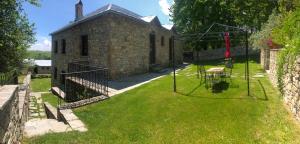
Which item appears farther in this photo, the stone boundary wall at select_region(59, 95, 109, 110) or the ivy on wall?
the stone boundary wall at select_region(59, 95, 109, 110)

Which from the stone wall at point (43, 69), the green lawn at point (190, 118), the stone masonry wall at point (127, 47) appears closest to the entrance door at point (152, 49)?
the stone masonry wall at point (127, 47)

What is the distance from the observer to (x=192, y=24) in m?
31.7

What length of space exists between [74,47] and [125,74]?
5512 mm

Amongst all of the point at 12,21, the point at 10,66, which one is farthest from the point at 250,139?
the point at 10,66

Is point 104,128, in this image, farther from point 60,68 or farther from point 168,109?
point 60,68

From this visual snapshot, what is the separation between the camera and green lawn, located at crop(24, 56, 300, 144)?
682cm

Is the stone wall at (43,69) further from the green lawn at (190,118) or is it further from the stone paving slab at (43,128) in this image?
the stone paving slab at (43,128)

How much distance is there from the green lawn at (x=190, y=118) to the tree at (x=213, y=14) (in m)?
15.8

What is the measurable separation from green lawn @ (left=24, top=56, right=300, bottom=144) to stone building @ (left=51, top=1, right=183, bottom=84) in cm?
580

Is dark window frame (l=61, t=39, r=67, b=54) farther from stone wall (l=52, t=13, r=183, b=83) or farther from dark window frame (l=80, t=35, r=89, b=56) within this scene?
dark window frame (l=80, t=35, r=89, b=56)

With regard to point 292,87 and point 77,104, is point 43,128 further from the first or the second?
point 292,87

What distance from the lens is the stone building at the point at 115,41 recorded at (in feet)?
53.5

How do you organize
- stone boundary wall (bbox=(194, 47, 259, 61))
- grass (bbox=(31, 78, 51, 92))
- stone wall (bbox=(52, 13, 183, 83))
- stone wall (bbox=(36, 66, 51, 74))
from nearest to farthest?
stone wall (bbox=(52, 13, 183, 83)), grass (bbox=(31, 78, 51, 92)), stone boundary wall (bbox=(194, 47, 259, 61)), stone wall (bbox=(36, 66, 51, 74))

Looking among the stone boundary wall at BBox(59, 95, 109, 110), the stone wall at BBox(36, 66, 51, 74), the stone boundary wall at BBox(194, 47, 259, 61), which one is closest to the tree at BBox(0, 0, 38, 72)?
the stone boundary wall at BBox(59, 95, 109, 110)
